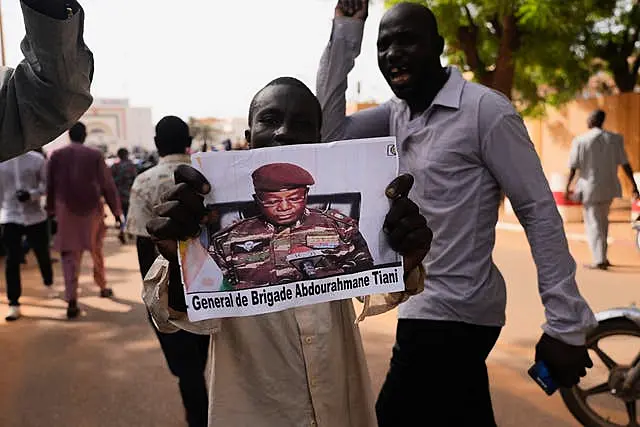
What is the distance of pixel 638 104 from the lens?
1473cm

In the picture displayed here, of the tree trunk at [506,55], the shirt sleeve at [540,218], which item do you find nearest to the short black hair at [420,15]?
the shirt sleeve at [540,218]

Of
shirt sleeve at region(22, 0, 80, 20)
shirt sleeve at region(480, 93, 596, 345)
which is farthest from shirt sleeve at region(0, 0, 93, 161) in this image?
shirt sleeve at region(480, 93, 596, 345)

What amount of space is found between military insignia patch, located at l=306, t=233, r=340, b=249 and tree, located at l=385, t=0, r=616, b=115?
1127cm

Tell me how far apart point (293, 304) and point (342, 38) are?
124 centimetres

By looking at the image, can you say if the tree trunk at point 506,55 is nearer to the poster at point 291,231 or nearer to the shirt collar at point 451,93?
the shirt collar at point 451,93

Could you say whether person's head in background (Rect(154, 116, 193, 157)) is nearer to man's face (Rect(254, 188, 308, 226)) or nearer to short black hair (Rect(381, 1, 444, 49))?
short black hair (Rect(381, 1, 444, 49))

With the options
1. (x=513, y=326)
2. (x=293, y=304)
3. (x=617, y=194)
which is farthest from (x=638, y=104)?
(x=293, y=304)

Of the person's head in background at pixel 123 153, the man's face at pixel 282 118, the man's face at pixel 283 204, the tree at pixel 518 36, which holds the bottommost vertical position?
the person's head in background at pixel 123 153

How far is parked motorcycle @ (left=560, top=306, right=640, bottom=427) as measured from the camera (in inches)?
124

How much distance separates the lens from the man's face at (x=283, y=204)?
135cm

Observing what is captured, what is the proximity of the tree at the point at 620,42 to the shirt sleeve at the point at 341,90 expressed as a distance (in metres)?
14.2

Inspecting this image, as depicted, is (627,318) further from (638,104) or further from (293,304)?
(638,104)

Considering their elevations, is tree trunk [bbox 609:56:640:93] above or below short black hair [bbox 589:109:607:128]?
above

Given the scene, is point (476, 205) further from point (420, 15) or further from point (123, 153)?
point (123, 153)
